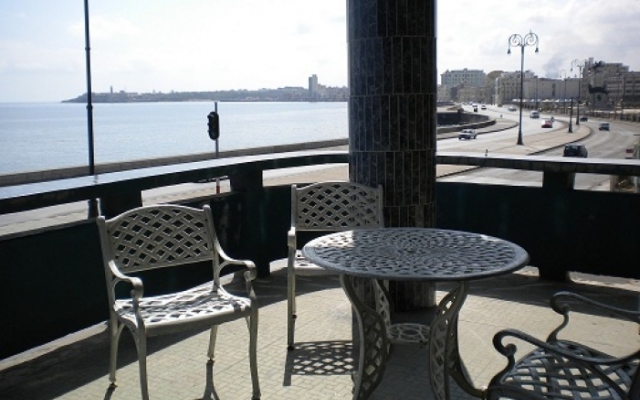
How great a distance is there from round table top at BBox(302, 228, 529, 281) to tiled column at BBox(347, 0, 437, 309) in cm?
107

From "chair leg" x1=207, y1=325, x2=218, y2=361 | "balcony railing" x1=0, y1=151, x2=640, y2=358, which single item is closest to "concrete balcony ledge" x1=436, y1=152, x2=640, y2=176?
"balcony railing" x1=0, y1=151, x2=640, y2=358

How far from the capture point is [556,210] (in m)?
5.80

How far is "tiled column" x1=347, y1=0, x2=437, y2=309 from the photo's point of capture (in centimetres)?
487

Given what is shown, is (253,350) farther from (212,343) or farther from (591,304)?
(591,304)

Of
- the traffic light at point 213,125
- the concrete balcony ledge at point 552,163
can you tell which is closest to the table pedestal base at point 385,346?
the concrete balcony ledge at point 552,163

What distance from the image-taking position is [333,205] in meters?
4.98

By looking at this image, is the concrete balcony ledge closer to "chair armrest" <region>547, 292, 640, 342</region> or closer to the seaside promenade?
the seaside promenade

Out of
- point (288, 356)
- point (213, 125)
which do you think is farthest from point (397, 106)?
point (213, 125)

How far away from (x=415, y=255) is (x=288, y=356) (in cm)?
132

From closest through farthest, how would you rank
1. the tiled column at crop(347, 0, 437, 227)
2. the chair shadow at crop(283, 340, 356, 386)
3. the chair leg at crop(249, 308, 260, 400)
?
the chair leg at crop(249, 308, 260, 400) → the chair shadow at crop(283, 340, 356, 386) → the tiled column at crop(347, 0, 437, 227)

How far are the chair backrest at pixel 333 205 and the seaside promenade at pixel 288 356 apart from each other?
2.27ft

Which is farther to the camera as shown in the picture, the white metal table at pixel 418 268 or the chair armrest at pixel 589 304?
the white metal table at pixel 418 268

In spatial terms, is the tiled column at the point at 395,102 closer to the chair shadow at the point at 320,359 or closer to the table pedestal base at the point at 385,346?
the chair shadow at the point at 320,359

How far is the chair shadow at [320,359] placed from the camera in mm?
4012
